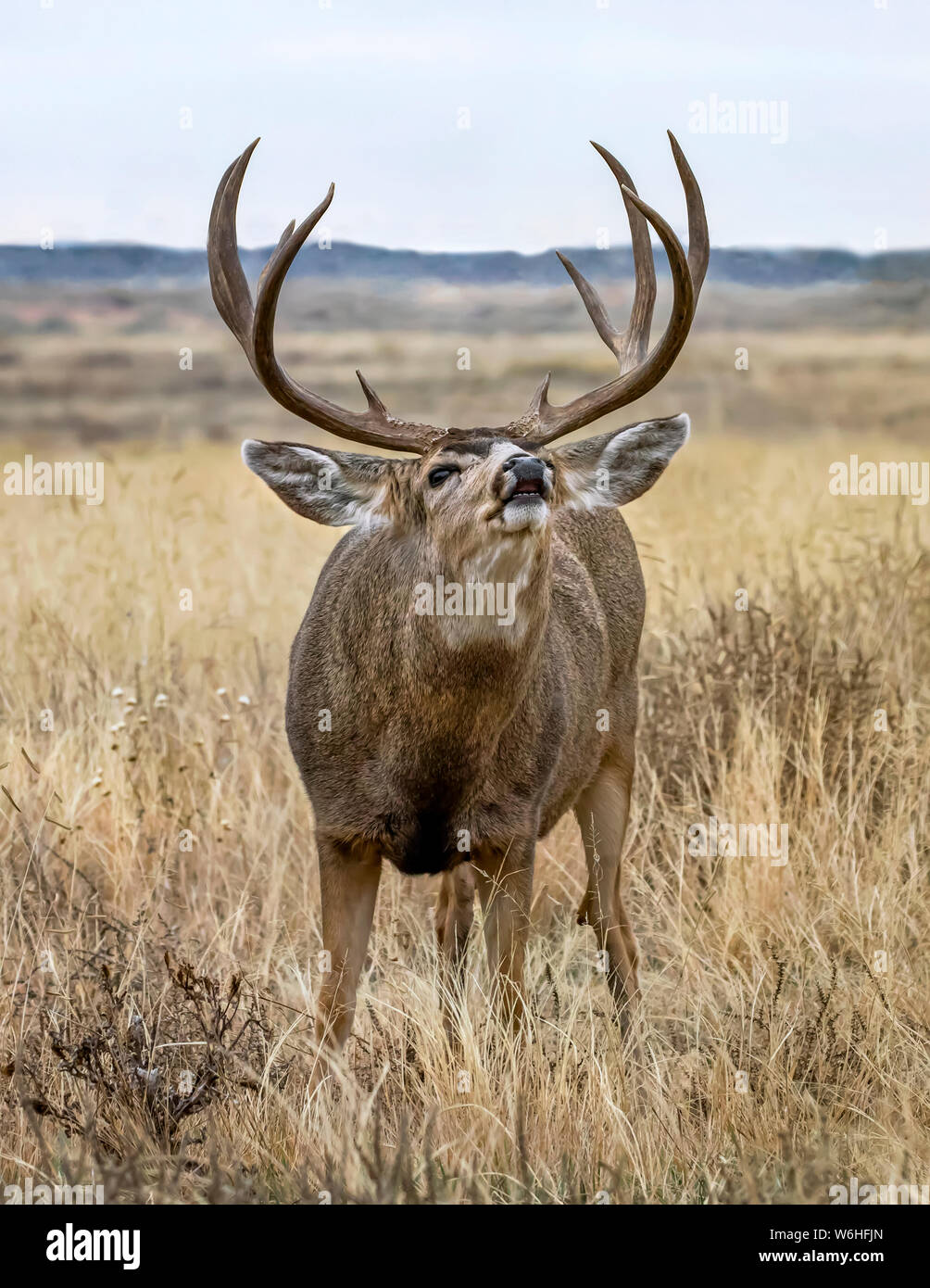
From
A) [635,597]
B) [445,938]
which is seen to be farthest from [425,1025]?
[635,597]

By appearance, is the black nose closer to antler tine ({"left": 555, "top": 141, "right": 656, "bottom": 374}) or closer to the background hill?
antler tine ({"left": 555, "top": 141, "right": 656, "bottom": 374})

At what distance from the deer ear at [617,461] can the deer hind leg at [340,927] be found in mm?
1378


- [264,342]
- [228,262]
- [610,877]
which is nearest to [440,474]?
[264,342]

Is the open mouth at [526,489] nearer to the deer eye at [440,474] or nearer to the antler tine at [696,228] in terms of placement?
the deer eye at [440,474]

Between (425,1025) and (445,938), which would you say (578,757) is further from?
(425,1025)

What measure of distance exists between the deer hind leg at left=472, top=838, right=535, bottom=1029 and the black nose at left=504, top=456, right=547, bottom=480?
125 centimetres

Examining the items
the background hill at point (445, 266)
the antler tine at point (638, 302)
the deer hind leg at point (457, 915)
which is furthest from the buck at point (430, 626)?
the background hill at point (445, 266)

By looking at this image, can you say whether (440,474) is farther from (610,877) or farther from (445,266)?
(445,266)

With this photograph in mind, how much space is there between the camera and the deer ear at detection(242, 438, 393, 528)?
505 cm

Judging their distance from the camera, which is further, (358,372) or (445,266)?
(445,266)

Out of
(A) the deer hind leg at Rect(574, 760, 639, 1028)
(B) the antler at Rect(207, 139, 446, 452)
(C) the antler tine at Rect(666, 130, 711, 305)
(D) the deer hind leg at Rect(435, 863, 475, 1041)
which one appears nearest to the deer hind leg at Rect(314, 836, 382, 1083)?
(D) the deer hind leg at Rect(435, 863, 475, 1041)

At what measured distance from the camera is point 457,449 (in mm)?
4934

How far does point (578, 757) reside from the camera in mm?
5961

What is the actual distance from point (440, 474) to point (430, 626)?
0.47 meters
